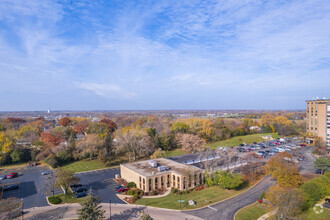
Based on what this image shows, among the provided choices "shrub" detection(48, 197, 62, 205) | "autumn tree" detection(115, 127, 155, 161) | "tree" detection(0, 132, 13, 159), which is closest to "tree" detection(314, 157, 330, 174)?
→ "autumn tree" detection(115, 127, 155, 161)

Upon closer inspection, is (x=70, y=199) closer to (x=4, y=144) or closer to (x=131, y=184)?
(x=131, y=184)

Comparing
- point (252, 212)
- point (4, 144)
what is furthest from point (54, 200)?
point (4, 144)

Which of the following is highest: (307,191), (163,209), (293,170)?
(293,170)

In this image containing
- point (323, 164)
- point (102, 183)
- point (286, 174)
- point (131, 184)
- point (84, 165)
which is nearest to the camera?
point (286, 174)

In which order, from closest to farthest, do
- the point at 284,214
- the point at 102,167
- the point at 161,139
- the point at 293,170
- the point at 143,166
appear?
the point at 284,214, the point at 293,170, the point at 143,166, the point at 102,167, the point at 161,139

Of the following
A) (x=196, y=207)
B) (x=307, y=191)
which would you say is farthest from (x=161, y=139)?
(x=307, y=191)

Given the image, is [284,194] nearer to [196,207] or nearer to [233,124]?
[196,207]

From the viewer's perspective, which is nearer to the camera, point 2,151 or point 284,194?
point 284,194

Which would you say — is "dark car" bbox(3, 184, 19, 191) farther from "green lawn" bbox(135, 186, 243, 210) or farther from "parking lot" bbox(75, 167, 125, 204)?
"green lawn" bbox(135, 186, 243, 210)
